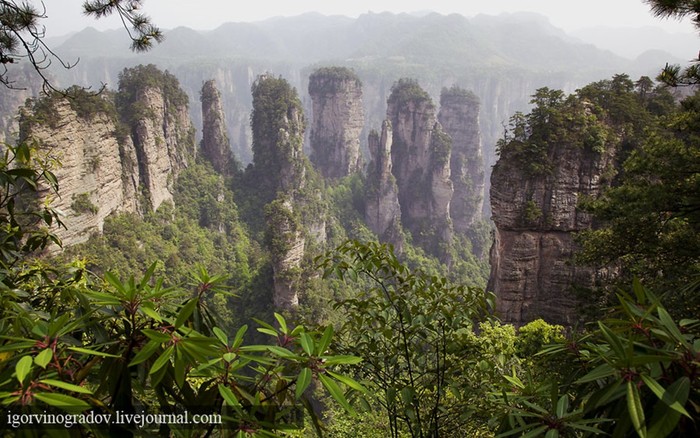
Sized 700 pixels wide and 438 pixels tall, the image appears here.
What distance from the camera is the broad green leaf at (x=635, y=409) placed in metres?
1.21

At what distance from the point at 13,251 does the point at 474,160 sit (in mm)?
57805

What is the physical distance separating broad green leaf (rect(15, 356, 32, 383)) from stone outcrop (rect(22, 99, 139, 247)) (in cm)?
2055

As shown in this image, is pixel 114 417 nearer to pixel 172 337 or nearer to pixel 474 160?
pixel 172 337

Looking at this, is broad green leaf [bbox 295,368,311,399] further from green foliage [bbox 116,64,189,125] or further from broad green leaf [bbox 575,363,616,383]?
green foliage [bbox 116,64,189,125]

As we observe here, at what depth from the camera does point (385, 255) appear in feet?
9.82

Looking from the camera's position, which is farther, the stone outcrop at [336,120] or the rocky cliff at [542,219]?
the stone outcrop at [336,120]

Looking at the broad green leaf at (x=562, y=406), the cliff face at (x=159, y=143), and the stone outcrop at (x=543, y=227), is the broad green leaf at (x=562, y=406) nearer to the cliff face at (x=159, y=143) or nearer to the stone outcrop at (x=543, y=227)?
the stone outcrop at (x=543, y=227)

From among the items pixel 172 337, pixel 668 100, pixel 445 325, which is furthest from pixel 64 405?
pixel 668 100

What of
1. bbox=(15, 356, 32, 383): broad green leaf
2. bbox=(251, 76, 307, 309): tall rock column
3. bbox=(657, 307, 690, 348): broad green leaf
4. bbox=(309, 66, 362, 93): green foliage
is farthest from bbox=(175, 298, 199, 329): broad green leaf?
bbox=(309, 66, 362, 93): green foliage

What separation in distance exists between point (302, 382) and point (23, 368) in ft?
2.60

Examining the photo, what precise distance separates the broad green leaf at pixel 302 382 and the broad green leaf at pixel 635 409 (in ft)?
3.22

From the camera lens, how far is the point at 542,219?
1620cm

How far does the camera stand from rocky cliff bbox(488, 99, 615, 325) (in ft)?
51.1

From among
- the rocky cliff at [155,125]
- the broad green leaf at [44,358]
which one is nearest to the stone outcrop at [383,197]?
the rocky cliff at [155,125]
